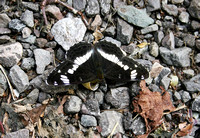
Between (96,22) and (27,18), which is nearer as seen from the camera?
(27,18)

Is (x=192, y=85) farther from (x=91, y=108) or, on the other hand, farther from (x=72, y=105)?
(x=72, y=105)

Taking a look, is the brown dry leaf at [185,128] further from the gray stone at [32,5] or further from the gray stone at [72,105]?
the gray stone at [32,5]

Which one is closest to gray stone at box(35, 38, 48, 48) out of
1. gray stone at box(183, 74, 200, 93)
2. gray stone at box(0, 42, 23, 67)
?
gray stone at box(0, 42, 23, 67)

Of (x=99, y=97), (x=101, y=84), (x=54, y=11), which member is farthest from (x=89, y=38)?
(x=99, y=97)

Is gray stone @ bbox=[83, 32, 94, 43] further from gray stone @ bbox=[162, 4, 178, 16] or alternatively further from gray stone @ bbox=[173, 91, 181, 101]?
gray stone @ bbox=[173, 91, 181, 101]

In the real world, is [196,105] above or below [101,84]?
below

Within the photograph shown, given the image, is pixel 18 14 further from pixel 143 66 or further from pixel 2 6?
pixel 143 66
